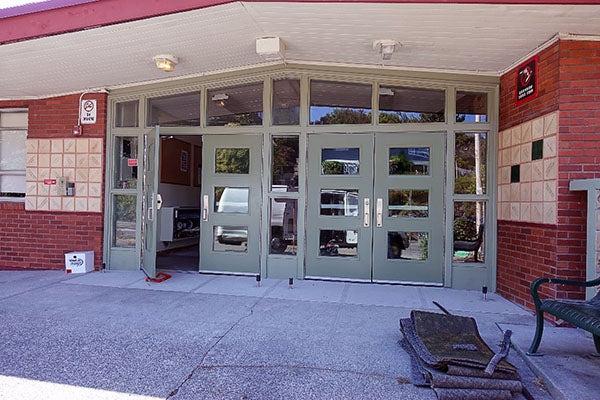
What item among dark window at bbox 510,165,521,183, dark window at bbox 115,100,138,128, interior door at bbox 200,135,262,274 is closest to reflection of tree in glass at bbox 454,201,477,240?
dark window at bbox 510,165,521,183

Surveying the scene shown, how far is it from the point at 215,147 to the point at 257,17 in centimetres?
251

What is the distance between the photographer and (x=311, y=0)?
13.0 feet

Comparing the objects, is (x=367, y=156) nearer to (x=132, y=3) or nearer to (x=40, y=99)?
(x=132, y=3)

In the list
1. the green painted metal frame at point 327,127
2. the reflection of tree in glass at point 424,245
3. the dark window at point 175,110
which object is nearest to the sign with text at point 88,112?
the green painted metal frame at point 327,127

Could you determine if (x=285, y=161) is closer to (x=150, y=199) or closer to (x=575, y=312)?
(x=150, y=199)

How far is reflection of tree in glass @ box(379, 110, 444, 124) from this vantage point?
19.6 ft

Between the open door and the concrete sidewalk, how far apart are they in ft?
1.21

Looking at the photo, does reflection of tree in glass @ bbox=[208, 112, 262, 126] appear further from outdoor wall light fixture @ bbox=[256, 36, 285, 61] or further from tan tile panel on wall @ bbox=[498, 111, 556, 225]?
tan tile panel on wall @ bbox=[498, 111, 556, 225]

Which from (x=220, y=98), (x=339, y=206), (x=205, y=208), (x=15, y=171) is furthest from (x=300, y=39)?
(x=15, y=171)

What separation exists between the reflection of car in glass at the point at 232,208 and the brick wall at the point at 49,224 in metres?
1.88

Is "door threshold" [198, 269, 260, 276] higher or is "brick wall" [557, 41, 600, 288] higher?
"brick wall" [557, 41, 600, 288]

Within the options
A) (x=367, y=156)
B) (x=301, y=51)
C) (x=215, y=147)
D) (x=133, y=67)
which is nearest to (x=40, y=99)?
(x=133, y=67)

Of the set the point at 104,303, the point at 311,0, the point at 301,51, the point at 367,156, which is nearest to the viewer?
the point at 311,0

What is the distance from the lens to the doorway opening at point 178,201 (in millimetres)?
8641
